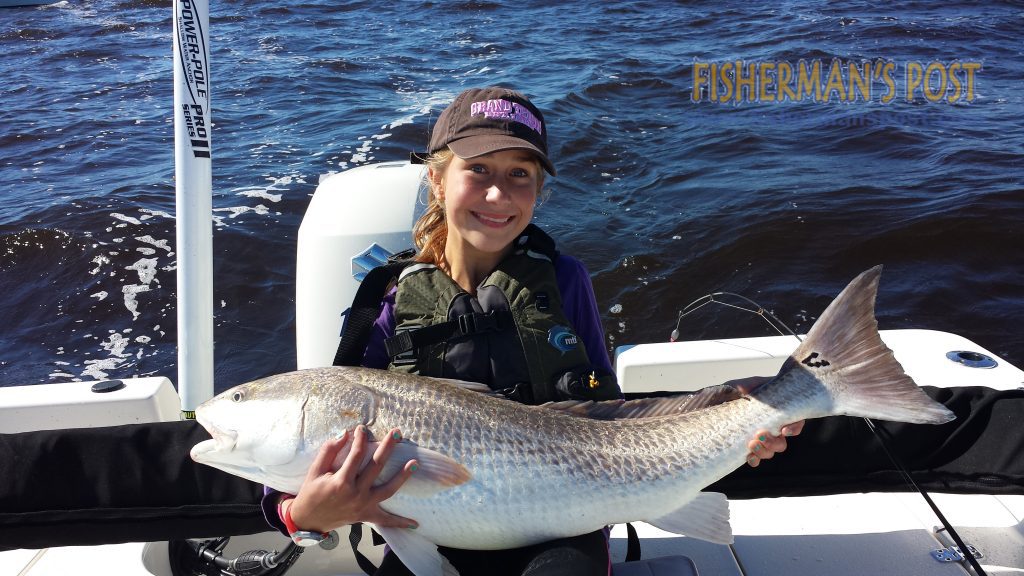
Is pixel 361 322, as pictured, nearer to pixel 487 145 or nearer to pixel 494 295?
pixel 494 295

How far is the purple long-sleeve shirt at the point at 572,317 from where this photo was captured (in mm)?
3145

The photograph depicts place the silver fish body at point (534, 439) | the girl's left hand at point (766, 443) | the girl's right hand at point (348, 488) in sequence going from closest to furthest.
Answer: the girl's right hand at point (348, 488) < the silver fish body at point (534, 439) < the girl's left hand at point (766, 443)

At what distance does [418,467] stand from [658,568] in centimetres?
97

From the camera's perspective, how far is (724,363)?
413 cm

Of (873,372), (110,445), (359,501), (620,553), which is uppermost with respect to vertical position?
(873,372)

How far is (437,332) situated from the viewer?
3020 mm

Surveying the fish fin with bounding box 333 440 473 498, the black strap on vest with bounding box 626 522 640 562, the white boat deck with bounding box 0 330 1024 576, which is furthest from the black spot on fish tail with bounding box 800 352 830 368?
the fish fin with bounding box 333 440 473 498

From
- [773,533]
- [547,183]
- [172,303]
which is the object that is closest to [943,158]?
[547,183]

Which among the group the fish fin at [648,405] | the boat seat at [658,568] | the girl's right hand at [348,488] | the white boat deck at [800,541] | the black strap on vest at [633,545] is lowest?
the white boat deck at [800,541]

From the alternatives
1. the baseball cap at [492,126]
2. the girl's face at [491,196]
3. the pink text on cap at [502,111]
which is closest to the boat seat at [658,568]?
the girl's face at [491,196]

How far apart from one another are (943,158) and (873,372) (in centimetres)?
883

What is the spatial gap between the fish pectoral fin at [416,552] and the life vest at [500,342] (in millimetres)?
663

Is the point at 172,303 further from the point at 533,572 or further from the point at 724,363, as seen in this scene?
the point at 533,572

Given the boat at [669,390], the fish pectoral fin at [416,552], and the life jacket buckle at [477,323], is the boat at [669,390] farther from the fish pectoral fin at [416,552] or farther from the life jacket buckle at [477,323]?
the life jacket buckle at [477,323]
